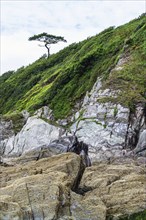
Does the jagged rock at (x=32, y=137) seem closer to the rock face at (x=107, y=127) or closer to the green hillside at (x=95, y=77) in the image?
the rock face at (x=107, y=127)

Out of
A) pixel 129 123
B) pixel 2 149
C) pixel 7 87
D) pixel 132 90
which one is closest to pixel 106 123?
pixel 129 123

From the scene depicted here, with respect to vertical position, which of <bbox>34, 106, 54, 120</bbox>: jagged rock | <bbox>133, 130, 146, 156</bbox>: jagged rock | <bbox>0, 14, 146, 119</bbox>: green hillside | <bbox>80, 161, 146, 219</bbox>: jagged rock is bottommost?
<bbox>80, 161, 146, 219</bbox>: jagged rock

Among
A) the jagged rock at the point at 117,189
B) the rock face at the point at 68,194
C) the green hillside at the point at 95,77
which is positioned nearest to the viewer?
the rock face at the point at 68,194

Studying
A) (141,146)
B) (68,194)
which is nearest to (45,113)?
(141,146)

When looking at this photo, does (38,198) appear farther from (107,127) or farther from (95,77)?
(95,77)

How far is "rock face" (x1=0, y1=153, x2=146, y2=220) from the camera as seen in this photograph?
24.8 metres

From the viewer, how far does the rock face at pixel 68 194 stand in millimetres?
24750

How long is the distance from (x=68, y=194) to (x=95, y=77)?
5371 centimetres

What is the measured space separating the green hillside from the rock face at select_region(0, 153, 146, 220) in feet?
106

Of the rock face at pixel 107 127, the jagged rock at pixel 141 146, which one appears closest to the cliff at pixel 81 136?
the jagged rock at pixel 141 146

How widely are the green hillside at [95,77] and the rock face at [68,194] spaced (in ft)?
106

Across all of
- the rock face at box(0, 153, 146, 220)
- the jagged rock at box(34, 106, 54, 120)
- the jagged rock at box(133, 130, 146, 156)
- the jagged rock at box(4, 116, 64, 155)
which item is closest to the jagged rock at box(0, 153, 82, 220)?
the rock face at box(0, 153, 146, 220)

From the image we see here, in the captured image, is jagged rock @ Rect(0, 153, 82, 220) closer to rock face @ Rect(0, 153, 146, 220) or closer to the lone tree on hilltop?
rock face @ Rect(0, 153, 146, 220)

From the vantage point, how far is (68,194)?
26156mm
